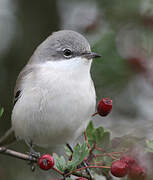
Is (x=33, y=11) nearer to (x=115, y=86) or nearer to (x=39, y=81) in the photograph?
(x=115, y=86)

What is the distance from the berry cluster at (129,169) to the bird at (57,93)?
1065 mm

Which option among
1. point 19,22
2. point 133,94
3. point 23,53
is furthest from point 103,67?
point 19,22

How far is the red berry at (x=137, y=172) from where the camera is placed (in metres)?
2.68

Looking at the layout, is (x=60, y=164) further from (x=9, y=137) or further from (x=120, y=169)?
(x=9, y=137)

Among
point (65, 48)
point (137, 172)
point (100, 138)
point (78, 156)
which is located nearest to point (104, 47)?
point (65, 48)

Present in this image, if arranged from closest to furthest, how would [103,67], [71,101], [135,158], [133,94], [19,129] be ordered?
1. [135,158]
2. [71,101]
3. [19,129]
4. [103,67]
5. [133,94]

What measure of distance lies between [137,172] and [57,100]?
1.41 m

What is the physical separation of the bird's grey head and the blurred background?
53cm

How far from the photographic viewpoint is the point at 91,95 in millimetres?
4137

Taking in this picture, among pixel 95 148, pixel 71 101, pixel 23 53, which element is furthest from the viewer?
pixel 23 53

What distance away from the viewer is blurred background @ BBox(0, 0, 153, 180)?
14.5 feet

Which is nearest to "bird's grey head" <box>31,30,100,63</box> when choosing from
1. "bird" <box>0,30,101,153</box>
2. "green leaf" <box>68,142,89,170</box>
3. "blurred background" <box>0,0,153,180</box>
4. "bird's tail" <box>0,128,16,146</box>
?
"bird" <box>0,30,101,153</box>

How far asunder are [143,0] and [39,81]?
2.03m

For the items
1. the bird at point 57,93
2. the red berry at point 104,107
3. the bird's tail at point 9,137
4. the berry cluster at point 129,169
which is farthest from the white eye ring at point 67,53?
the berry cluster at point 129,169
